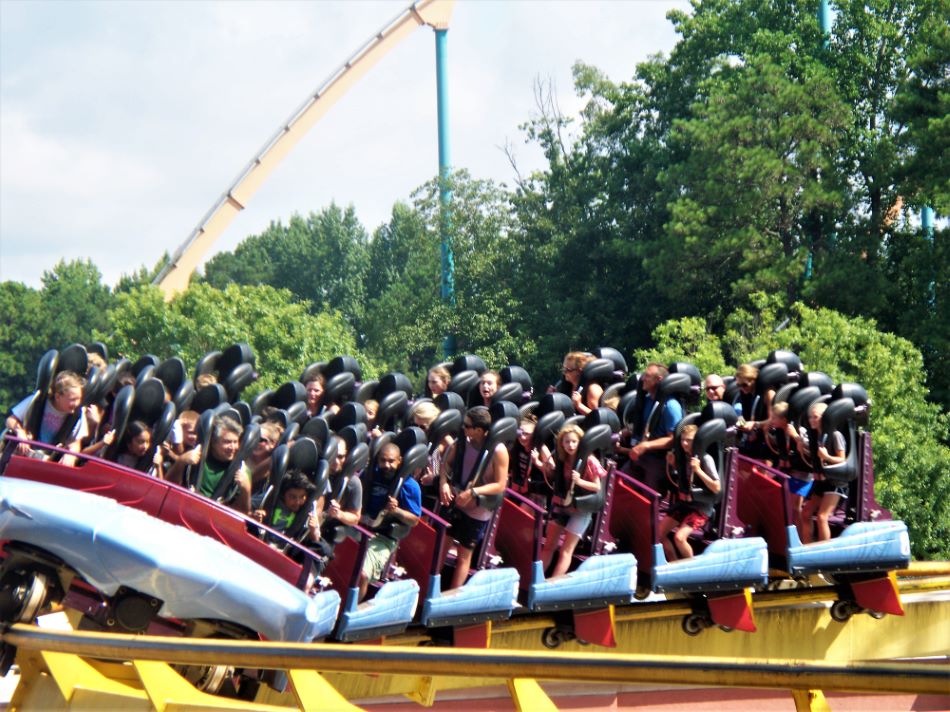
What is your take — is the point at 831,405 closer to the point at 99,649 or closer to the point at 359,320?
the point at 99,649

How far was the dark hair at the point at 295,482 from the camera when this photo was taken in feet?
23.2

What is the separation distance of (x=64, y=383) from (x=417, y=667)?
4.28 m

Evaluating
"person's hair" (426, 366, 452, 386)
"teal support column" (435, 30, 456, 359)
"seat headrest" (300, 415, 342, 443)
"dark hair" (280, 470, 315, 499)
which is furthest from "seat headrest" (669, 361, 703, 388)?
"teal support column" (435, 30, 456, 359)

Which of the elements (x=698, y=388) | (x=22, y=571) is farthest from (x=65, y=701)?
(x=698, y=388)

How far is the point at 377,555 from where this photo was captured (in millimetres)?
7566

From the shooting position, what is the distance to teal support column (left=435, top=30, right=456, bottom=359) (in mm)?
36969

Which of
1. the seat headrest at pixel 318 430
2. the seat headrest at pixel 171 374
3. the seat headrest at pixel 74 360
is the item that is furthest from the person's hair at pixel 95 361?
the seat headrest at pixel 318 430

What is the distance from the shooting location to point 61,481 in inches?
259

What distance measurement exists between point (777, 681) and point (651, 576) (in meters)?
5.69

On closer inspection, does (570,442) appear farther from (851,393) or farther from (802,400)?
(851,393)

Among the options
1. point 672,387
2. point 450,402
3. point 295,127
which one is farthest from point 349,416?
point 295,127

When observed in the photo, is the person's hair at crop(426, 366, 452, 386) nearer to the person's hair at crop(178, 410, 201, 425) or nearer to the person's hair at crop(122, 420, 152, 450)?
the person's hair at crop(178, 410, 201, 425)

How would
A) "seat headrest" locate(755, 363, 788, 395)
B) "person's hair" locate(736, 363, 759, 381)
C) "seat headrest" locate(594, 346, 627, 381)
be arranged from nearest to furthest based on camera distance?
"seat headrest" locate(755, 363, 788, 395) < "person's hair" locate(736, 363, 759, 381) < "seat headrest" locate(594, 346, 627, 381)

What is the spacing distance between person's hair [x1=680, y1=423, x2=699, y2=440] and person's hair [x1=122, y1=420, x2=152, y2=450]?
335 cm
